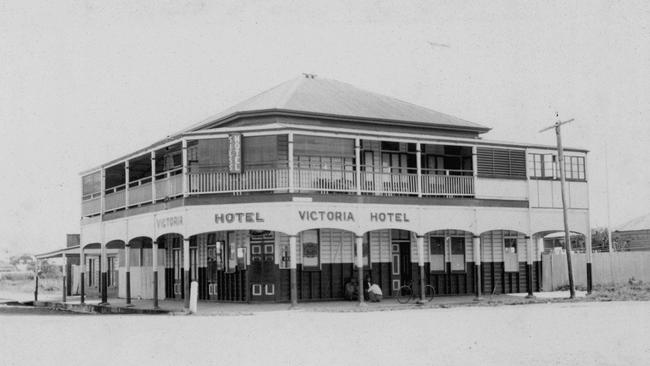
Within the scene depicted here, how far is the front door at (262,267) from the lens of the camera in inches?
1122

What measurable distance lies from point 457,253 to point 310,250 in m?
6.63

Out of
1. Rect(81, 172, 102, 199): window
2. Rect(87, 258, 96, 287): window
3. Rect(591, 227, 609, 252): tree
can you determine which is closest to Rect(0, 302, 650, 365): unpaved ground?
Rect(81, 172, 102, 199): window

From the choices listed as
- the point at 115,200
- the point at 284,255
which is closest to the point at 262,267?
the point at 284,255

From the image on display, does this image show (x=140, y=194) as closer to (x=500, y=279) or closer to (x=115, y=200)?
(x=115, y=200)

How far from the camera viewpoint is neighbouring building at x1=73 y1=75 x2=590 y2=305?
86.9ft

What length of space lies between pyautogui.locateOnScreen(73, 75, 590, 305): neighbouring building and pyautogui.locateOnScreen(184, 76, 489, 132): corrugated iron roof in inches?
4.7

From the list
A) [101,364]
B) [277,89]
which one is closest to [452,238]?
[277,89]

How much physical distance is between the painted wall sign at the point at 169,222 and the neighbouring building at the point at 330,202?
7 cm

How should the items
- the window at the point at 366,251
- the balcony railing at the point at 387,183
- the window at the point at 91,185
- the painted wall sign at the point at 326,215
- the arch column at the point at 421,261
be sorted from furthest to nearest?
the window at the point at 91,185 → the window at the point at 366,251 → the balcony railing at the point at 387,183 → the arch column at the point at 421,261 → the painted wall sign at the point at 326,215

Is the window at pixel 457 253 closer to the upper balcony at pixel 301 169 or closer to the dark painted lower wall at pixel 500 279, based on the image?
the dark painted lower wall at pixel 500 279

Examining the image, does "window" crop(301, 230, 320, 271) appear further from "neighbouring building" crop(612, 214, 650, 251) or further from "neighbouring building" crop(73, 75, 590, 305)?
"neighbouring building" crop(612, 214, 650, 251)

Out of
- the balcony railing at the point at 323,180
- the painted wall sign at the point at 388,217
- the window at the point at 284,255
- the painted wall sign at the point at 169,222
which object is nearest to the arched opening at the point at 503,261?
the painted wall sign at the point at 388,217

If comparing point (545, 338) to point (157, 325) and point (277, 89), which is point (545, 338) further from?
point (277, 89)

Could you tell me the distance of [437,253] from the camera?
32000mm
